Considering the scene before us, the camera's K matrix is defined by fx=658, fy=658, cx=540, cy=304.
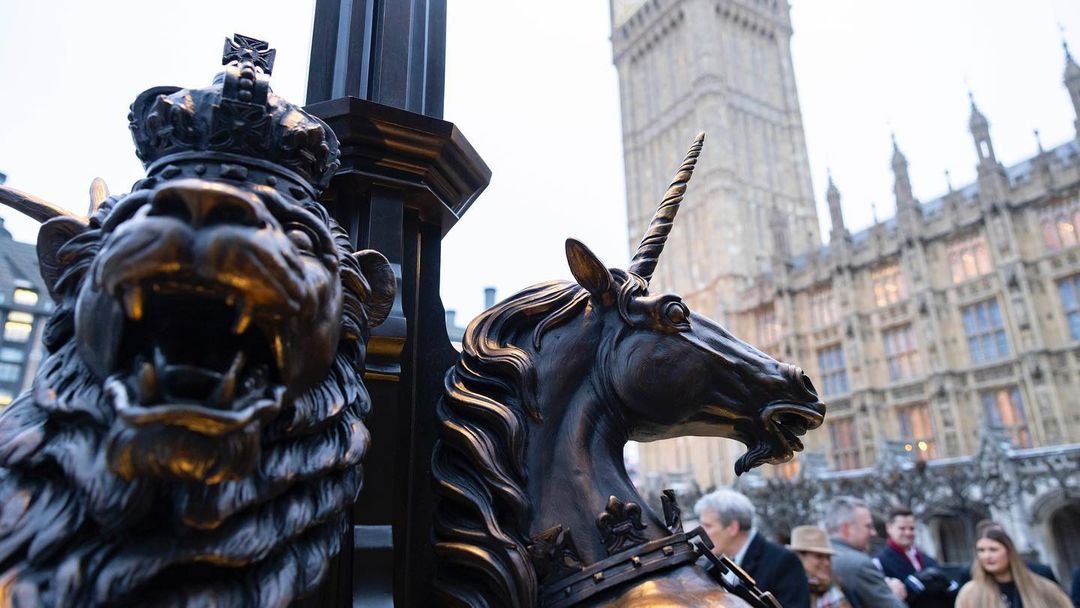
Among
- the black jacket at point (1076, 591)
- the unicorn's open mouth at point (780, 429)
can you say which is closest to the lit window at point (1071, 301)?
the black jacket at point (1076, 591)

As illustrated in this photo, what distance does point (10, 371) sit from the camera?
13.0 metres

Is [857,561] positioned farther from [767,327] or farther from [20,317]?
[767,327]

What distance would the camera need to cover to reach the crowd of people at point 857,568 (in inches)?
115

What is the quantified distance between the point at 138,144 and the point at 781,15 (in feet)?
141

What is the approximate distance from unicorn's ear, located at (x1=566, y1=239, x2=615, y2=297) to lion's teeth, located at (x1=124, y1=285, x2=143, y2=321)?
23.3 inches

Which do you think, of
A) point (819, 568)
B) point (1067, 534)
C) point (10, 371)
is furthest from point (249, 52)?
point (1067, 534)

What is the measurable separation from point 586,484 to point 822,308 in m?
25.7

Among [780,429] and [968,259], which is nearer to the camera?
[780,429]

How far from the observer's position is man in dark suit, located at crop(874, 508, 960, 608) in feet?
11.9

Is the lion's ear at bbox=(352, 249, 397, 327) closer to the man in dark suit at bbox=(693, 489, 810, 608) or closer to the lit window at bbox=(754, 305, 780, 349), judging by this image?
the man in dark suit at bbox=(693, 489, 810, 608)

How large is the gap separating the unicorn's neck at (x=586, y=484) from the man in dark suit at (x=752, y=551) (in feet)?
6.96

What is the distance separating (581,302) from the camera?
1110 millimetres

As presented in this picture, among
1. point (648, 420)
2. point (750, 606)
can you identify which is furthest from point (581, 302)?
point (750, 606)

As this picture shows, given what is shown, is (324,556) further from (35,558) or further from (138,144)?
(138,144)
